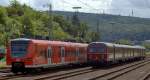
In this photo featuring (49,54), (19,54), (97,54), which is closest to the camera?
(19,54)

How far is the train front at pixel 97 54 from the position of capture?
4991 cm

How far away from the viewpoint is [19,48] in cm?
3591

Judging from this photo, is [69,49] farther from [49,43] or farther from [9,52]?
[9,52]

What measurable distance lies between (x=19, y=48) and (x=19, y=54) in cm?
43

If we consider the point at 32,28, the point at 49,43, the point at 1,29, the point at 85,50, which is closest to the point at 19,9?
the point at 32,28

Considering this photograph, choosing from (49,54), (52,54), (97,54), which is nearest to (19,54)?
(49,54)

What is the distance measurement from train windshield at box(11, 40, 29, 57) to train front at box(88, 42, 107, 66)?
1515 cm

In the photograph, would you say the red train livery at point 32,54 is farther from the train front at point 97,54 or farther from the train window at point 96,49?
the train window at point 96,49

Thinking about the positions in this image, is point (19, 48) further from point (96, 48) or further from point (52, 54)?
point (96, 48)

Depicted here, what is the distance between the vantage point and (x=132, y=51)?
246 ft

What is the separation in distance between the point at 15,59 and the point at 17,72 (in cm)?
176

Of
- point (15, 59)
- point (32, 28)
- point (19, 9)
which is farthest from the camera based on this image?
point (19, 9)

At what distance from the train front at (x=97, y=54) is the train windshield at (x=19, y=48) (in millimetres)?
15152

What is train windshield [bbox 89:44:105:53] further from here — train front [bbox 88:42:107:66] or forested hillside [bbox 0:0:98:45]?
forested hillside [bbox 0:0:98:45]
